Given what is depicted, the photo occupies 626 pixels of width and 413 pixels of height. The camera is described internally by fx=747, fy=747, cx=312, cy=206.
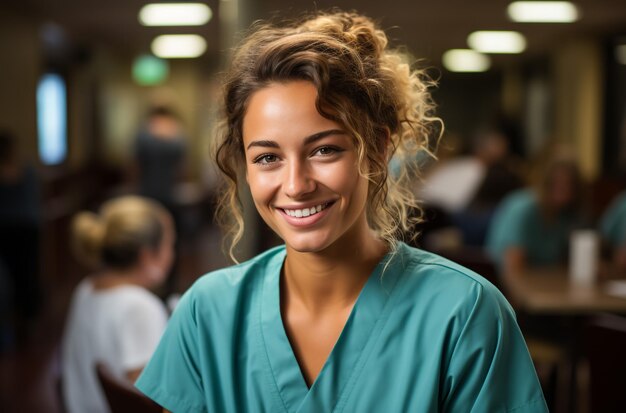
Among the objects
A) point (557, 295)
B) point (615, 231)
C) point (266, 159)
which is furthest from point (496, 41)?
point (266, 159)

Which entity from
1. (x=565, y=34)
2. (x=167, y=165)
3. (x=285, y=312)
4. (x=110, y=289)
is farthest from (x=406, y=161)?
(x=565, y=34)

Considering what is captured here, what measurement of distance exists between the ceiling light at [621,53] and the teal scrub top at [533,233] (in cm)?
509

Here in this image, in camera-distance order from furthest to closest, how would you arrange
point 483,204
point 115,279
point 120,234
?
point 483,204 < point 120,234 < point 115,279

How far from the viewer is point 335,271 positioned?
44.1 inches

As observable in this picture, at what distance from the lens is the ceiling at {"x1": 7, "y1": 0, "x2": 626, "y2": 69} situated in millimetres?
5992

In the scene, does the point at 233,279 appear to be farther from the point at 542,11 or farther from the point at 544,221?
the point at 542,11

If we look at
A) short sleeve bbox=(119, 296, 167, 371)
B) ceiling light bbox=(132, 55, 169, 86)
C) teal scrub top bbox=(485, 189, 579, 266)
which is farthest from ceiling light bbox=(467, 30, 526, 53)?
short sleeve bbox=(119, 296, 167, 371)

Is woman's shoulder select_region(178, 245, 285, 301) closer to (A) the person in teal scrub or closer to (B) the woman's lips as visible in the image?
(A) the person in teal scrub

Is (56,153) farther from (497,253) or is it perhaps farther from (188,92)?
(497,253)

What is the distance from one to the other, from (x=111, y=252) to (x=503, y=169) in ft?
8.72

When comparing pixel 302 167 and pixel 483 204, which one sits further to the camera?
pixel 483 204

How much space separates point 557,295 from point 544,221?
1.78 feet

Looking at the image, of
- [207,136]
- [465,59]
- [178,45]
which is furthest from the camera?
[465,59]

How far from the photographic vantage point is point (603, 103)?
7.73 meters
